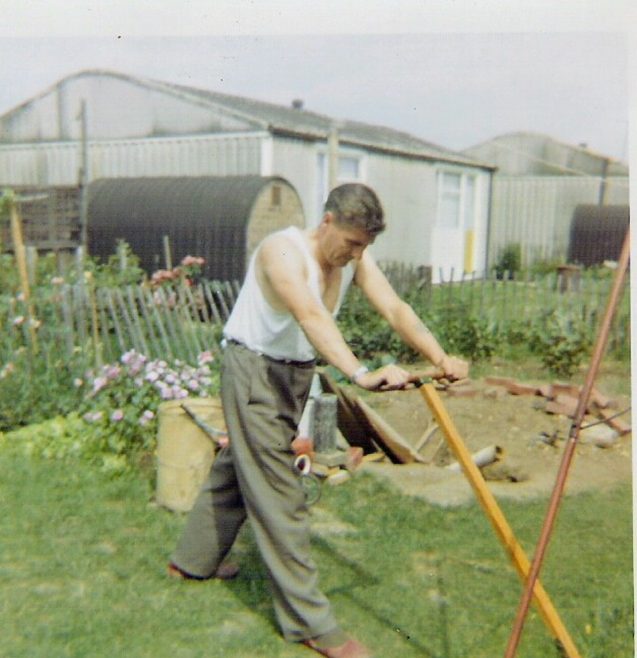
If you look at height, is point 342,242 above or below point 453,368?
above

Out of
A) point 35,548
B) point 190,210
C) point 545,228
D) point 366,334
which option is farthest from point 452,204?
point 35,548

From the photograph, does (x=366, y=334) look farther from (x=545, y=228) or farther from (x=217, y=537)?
(x=545, y=228)

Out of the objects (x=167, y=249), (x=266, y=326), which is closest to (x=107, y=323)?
(x=266, y=326)

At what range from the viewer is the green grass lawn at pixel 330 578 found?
311 cm

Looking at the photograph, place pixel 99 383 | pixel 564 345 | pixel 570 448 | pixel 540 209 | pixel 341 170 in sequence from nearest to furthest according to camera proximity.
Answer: pixel 570 448, pixel 99 383, pixel 564 345, pixel 341 170, pixel 540 209

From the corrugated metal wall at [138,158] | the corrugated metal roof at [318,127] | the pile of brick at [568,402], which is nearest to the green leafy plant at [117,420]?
the pile of brick at [568,402]

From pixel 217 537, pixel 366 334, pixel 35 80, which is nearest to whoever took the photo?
pixel 217 537

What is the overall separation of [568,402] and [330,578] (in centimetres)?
348

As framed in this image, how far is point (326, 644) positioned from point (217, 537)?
0.74 m

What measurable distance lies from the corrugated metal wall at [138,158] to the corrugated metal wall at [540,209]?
8892mm

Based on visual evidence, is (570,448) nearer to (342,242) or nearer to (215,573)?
(342,242)

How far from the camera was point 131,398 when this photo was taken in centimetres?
516

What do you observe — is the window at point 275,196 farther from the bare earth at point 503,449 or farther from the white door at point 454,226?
the white door at point 454,226

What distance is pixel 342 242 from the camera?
2.98m
